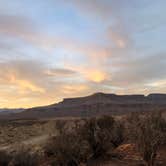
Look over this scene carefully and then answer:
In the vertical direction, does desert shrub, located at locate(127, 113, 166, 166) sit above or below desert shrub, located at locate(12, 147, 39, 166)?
above

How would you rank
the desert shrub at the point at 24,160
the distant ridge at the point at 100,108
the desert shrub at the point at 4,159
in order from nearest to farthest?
1. the desert shrub at the point at 24,160
2. the desert shrub at the point at 4,159
3. the distant ridge at the point at 100,108

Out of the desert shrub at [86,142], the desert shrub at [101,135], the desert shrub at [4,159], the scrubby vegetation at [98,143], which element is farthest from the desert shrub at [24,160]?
the desert shrub at [101,135]

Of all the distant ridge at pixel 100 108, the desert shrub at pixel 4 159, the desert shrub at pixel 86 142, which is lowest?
the desert shrub at pixel 4 159

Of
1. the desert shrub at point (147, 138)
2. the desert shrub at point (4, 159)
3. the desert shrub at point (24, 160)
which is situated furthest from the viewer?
the desert shrub at point (4, 159)

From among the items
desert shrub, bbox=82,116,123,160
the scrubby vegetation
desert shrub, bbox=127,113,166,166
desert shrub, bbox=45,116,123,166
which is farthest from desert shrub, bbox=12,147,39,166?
desert shrub, bbox=127,113,166,166

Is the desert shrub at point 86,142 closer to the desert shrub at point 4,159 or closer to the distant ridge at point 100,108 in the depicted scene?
the desert shrub at point 4,159

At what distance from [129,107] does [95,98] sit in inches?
1548

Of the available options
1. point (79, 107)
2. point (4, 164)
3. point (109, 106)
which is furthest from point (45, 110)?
point (4, 164)

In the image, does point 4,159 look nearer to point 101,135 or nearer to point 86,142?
point 86,142

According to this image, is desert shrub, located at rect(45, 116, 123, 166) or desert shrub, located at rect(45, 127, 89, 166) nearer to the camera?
desert shrub, located at rect(45, 127, 89, 166)

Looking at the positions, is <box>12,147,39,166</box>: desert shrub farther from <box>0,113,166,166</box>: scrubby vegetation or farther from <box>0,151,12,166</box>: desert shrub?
<box>0,151,12,166</box>: desert shrub

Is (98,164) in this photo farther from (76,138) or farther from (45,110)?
(45,110)

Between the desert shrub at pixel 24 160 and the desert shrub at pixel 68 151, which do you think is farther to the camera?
the desert shrub at pixel 24 160

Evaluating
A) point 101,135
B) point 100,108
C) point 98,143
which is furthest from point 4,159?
point 100,108
